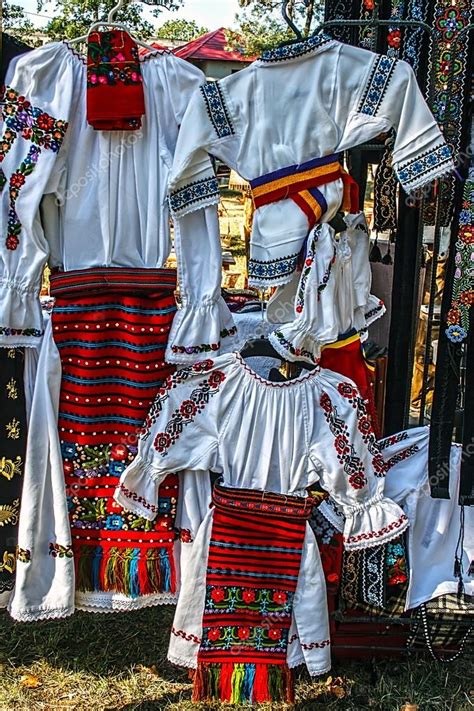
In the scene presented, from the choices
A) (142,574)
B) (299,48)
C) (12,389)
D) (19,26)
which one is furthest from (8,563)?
(19,26)

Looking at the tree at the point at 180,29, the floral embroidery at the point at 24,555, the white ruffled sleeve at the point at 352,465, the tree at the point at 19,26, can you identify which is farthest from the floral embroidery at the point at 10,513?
the tree at the point at 180,29

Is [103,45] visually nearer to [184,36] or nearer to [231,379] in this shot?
[231,379]

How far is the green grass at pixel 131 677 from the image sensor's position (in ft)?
8.21

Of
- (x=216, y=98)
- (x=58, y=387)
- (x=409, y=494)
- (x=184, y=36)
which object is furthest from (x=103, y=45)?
(x=184, y=36)

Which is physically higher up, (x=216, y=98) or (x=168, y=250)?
(x=216, y=98)

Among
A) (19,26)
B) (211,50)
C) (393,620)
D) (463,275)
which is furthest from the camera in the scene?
(19,26)

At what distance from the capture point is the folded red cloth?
7.13ft

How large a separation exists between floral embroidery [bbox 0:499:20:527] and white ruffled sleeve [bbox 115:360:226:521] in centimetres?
34

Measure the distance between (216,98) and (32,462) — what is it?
1.17m

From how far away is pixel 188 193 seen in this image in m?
2.21

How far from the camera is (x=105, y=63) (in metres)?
2.19

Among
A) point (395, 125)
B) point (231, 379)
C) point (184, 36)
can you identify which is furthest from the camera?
point (184, 36)

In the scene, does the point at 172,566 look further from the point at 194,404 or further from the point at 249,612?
the point at 194,404

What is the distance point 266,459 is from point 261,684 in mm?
683
